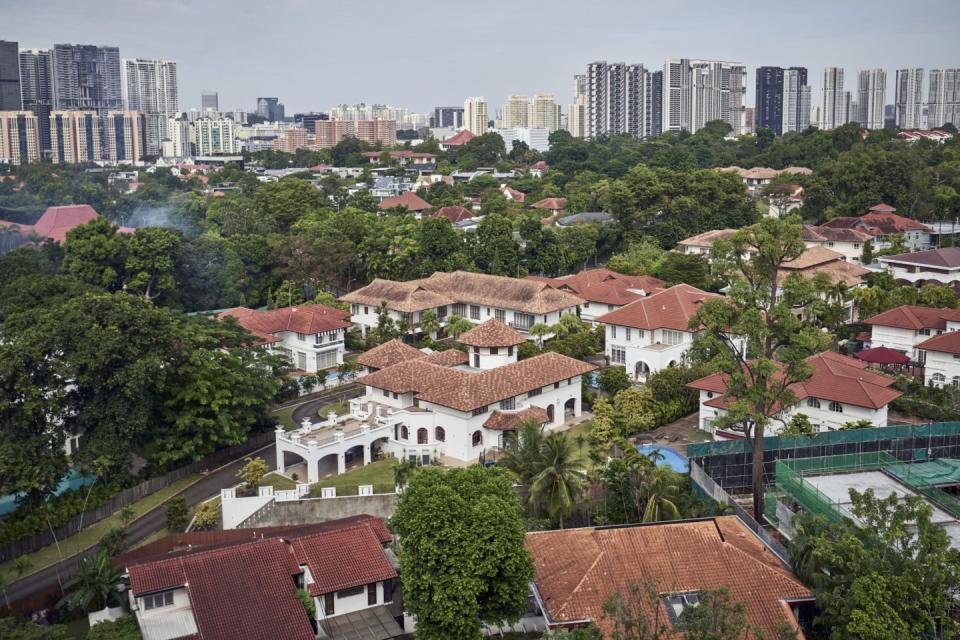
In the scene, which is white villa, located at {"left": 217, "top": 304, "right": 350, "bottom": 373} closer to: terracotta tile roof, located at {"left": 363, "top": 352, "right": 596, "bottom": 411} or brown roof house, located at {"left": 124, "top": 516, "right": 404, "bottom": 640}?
terracotta tile roof, located at {"left": 363, "top": 352, "right": 596, "bottom": 411}

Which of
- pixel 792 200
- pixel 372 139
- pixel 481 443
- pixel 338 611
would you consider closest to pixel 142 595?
pixel 338 611

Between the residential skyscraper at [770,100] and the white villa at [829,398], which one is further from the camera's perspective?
the residential skyscraper at [770,100]

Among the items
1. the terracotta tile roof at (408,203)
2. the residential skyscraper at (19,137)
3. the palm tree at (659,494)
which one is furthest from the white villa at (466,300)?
the residential skyscraper at (19,137)

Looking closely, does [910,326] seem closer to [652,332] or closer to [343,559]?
[652,332]

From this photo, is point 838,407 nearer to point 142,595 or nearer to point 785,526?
point 785,526

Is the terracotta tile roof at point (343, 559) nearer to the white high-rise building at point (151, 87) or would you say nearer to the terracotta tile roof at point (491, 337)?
the terracotta tile roof at point (491, 337)
